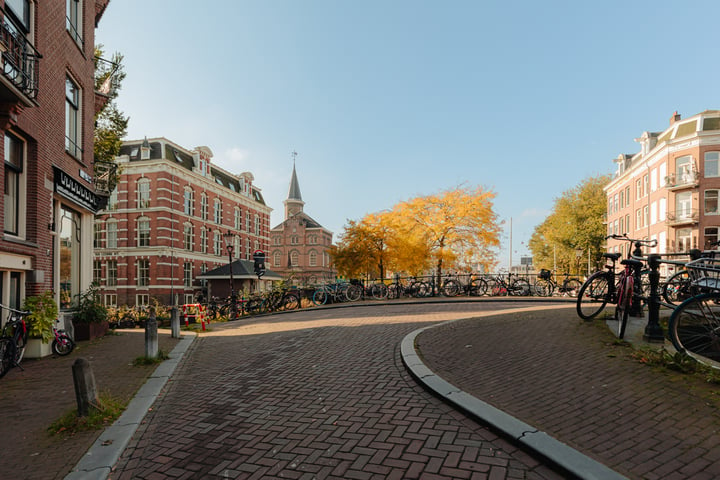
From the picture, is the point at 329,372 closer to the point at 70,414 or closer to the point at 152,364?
the point at 70,414

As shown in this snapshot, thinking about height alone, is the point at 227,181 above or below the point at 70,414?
above

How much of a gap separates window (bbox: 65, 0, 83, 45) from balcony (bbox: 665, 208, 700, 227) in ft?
129

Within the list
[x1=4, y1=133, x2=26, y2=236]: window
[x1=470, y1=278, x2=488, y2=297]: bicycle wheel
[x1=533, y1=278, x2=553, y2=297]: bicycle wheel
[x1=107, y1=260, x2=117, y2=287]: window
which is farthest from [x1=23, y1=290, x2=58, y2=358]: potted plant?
[x1=107, y1=260, x2=117, y2=287]: window

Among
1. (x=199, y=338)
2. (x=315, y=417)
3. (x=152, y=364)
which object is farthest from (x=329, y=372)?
(x=199, y=338)

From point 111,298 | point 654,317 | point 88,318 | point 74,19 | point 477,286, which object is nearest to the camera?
point 654,317

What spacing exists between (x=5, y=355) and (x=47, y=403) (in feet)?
7.21

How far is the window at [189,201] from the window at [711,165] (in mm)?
45259

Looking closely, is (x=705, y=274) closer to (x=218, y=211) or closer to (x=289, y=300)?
(x=289, y=300)

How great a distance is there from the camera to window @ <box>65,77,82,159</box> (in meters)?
11.7

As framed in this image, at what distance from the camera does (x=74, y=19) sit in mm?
12500

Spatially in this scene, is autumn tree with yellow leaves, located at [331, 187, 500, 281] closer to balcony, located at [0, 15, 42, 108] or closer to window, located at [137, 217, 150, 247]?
balcony, located at [0, 15, 42, 108]

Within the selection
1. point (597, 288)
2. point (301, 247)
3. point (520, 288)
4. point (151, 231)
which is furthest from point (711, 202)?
point (301, 247)

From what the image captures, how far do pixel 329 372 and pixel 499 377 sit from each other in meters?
2.48

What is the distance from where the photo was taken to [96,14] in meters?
14.8
